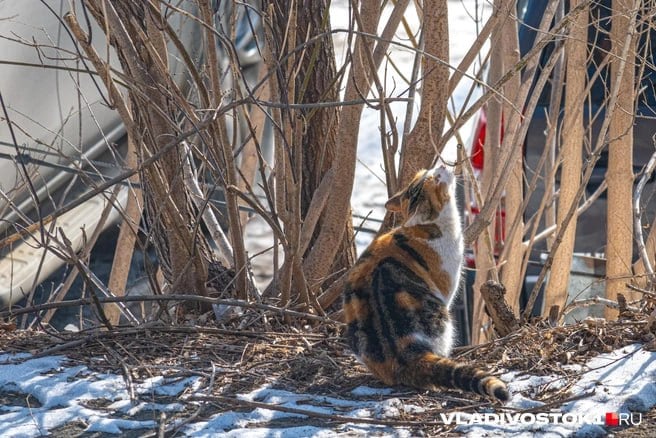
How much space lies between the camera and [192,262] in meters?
4.74

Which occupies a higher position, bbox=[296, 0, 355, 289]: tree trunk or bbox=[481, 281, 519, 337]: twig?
bbox=[296, 0, 355, 289]: tree trunk

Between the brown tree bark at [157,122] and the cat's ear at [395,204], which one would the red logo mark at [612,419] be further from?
the brown tree bark at [157,122]

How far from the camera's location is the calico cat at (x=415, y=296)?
366 centimetres

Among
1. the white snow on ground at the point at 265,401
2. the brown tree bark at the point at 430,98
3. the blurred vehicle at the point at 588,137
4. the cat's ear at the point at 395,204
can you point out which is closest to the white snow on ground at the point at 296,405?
the white snow on ground at the point at 265,401

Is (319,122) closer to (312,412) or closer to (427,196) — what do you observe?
(427,196)

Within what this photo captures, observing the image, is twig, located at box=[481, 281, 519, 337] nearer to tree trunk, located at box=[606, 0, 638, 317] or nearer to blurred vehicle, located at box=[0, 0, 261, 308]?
tree trunk, located at box=[606, 0, 638, 317]

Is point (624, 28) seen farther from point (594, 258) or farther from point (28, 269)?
point (28, 269)

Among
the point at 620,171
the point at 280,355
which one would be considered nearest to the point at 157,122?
the point at 280,355

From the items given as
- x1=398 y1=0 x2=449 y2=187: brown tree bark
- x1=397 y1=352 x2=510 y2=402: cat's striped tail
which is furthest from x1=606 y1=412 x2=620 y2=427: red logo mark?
x1=398 y1=0 x2=449 y2=187: brown tree bark

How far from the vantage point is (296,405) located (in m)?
3.64

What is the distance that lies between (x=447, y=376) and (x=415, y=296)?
52cm

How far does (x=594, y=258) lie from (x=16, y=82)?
11.8ft

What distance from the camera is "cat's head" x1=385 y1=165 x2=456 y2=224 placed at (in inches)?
171

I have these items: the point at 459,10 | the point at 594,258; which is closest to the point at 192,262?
the point at 594,258
